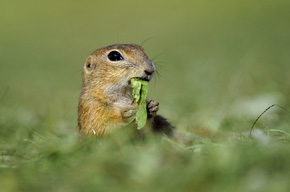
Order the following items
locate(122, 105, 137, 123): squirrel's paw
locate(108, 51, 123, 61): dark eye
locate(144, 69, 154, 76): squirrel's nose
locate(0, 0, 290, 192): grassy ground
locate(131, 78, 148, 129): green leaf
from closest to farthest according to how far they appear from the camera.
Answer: locate(0, 0, 290, 192): grassy ground, locate(131, 78, 148, 129): green leaf, locate(122, 105, 137, 123): squirrel's paw, locate(144, 69, 154, 76): squirrel's nose, locate(108, 51, 123, 61): dark eye

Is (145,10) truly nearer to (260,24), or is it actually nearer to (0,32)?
(0,32)

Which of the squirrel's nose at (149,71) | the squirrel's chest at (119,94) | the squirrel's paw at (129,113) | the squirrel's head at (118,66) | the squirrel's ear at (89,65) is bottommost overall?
the squirrel's paw at (129,113)

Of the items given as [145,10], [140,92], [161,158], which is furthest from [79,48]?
[161,158]

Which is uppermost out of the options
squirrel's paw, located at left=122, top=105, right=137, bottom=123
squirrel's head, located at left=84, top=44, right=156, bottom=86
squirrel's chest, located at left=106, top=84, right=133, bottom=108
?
squirrel's head, located at left=84, top=44, right=156, bottom=86

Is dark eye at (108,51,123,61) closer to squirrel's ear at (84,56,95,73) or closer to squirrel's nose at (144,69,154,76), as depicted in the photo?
squirrel's ear at (84,56,95,73)

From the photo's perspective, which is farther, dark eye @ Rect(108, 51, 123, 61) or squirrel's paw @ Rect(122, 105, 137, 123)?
dark eye @ Rect(108, 51, 123, 61)

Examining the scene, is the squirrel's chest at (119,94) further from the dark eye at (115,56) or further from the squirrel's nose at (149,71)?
the dark eye at (115,56)

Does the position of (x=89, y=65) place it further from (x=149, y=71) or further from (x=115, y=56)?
(x=149, y=71)

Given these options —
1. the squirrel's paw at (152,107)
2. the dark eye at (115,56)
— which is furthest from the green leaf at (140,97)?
the dark eye at (115,56)

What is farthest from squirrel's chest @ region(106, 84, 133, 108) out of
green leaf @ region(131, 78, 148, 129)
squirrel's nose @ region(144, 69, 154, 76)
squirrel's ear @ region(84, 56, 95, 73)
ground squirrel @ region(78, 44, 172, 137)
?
squirrel's ear @ region(84, 56, 95, 73)
